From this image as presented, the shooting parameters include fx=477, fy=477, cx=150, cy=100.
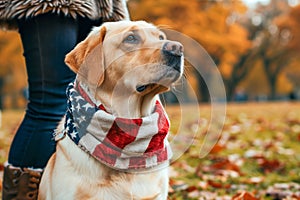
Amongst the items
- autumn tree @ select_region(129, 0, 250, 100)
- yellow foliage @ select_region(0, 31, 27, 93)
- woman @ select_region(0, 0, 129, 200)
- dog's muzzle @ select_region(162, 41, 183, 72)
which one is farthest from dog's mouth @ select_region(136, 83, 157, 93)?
autumn tree @ select_region(129, 0, 250, 100)

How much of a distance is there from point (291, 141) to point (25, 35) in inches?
164

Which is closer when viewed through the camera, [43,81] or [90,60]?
[90,60]

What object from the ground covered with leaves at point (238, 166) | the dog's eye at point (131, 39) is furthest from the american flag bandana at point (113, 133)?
the ground covered with leaves at point (238, 166)

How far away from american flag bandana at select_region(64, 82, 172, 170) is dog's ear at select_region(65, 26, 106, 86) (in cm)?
8

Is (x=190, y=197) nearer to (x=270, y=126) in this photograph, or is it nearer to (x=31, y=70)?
(x=31, y=70)

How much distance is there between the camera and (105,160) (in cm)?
226

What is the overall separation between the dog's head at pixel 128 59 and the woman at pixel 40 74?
0.56 metres

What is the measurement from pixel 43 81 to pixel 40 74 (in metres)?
0.05

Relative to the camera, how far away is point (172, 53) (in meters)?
2.18

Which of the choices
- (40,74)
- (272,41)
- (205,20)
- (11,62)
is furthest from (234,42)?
(40,74)

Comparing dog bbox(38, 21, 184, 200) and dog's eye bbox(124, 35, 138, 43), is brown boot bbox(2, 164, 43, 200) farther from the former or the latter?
dog's eye bbox(124, 35, 138, 43)

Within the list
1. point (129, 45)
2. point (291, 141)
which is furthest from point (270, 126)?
point (129, 45)

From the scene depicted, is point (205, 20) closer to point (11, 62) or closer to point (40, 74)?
point (11, 62)

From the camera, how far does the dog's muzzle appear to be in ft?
7.13
